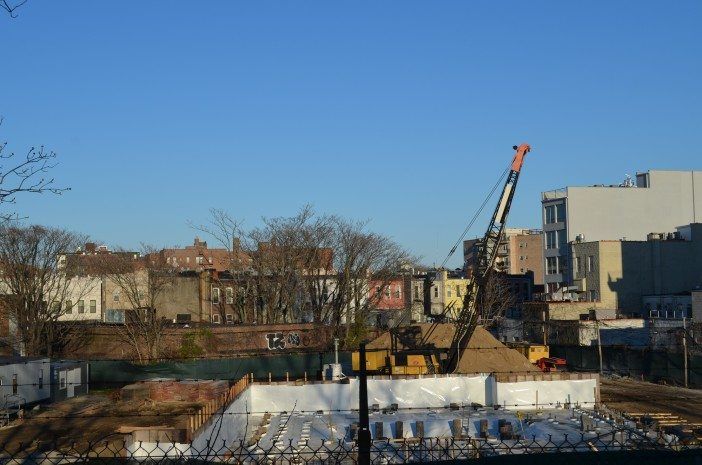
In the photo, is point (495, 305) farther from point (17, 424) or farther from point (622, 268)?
point (17, 424)

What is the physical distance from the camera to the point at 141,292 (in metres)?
63.4

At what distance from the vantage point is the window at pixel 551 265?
2990 inches

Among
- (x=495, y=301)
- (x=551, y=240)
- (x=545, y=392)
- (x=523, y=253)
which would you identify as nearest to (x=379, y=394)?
(x=545, y=392)

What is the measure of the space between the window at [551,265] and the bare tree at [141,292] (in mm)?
32031

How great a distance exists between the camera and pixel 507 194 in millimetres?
43062

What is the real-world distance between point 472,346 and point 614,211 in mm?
36138

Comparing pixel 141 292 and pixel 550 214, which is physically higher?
pixel 550 214

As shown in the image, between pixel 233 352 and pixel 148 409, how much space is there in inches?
897

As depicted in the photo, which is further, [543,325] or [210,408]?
[543,325]

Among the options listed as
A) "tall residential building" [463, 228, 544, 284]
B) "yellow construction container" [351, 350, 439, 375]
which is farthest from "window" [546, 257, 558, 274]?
"yellow construction container" [351, 350, 439, 375]

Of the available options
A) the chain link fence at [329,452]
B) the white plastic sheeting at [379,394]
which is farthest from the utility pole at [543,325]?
the chain link fence at [329,452]

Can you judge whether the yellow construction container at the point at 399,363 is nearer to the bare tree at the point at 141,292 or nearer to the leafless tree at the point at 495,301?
the bare tree at the point at 141,292

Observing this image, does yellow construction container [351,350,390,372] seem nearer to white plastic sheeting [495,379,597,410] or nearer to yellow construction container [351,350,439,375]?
yellow construction container [351,350,439,375]

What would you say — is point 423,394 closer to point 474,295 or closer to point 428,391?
point 428,391
